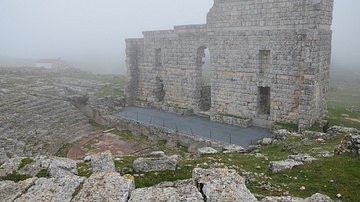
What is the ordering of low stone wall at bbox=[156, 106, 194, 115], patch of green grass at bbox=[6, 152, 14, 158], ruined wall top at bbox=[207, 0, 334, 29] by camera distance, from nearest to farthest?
patch of green grass at bbox=[6, 152, 14, 158] → ruined wall top at bbox=[207, 0, 334, 29] → low stone wall at bbox=[156, 106, 194, 115]

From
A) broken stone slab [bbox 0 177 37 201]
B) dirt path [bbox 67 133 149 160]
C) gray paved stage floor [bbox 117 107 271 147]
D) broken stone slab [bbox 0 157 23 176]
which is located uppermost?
broken stone slab [bbox 0 177 37 201]

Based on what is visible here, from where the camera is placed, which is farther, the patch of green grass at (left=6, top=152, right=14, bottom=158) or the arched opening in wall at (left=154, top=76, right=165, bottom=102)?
the arched opening in wall at (left=154, top=76, right=165, bottom=102)

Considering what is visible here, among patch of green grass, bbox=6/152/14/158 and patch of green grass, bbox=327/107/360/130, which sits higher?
patch of green grass, bbox=327/107/360/130

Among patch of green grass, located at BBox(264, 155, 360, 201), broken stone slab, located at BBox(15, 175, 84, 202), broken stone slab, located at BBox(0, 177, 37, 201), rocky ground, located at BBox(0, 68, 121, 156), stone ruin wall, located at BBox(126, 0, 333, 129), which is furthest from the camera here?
stone ruin wall, located at BBox(126, 0, 333, 129)

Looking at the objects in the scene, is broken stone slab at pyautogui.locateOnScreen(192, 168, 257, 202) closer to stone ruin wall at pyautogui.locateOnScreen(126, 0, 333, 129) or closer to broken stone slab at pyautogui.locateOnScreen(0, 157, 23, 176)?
broken stone slab at pyautogui.locateOnScreen(0, 157, 23, 176)

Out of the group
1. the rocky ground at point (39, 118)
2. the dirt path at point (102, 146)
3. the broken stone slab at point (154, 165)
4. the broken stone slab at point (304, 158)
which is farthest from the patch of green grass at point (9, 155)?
the broken stone slab at point (304, 158)

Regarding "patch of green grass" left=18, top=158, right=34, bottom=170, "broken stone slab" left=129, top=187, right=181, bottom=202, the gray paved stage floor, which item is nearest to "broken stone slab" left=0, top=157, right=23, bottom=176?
"patch of green grass" left=18, top=158, right=34, bottom=170

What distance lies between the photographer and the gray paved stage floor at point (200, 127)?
1840 centimetres

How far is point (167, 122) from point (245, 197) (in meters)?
16.3

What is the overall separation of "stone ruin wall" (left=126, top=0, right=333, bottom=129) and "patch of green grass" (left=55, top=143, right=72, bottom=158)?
28.4ft

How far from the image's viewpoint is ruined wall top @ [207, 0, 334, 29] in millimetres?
17125

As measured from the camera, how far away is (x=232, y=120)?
2095 centimetres

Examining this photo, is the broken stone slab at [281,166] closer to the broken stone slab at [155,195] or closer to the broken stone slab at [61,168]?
the broken stone slab at [155,195]

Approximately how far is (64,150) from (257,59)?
12333mm
